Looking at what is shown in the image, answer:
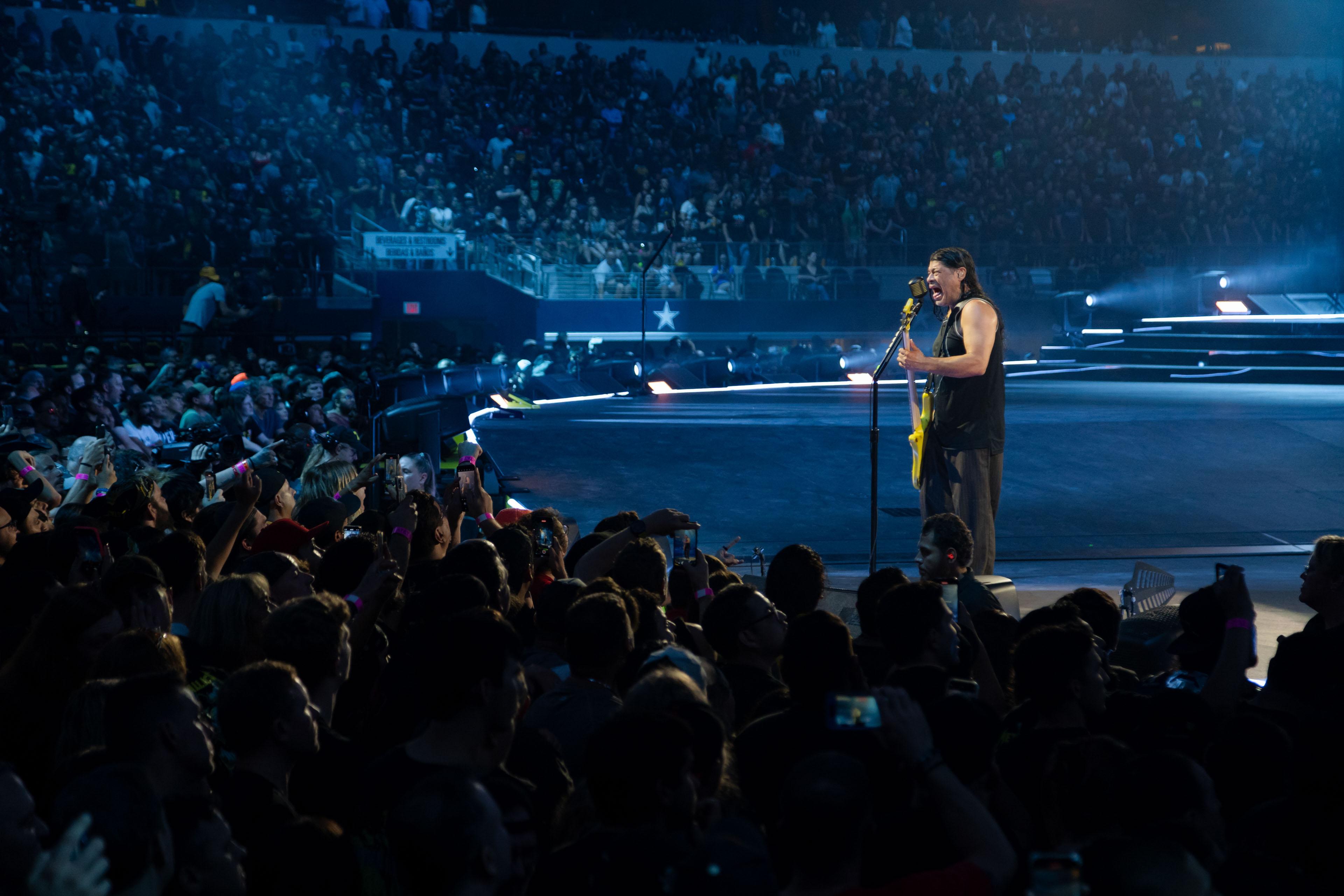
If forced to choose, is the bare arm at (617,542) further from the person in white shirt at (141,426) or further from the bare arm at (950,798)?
the person in white shirt at (141,426)

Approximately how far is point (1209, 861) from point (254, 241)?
19051 millimetres

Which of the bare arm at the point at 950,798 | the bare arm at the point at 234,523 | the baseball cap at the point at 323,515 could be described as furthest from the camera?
the baseball cap at the point at 323,515

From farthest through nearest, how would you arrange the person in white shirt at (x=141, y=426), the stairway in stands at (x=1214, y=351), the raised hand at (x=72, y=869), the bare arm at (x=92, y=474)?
the stairway in stands at (x=1214, y=351)
the person in white shirt at (x=141, y=426)
the bare arm at (x=92, y=474)
the raised hand at (x=72, y=869)

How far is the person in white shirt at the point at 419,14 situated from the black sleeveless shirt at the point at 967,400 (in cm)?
2276

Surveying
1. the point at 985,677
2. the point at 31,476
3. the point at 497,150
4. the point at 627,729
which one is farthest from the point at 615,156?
the point at 627,729

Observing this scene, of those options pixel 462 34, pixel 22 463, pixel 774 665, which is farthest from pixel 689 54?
pixel 774 665

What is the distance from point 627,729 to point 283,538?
10.0ft

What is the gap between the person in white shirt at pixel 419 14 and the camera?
25.8 meters

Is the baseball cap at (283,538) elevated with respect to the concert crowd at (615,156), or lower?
lower

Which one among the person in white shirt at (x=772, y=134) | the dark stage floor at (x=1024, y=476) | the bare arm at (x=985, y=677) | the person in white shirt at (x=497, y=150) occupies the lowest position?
the dark stage floor at (x=1024, y=476)

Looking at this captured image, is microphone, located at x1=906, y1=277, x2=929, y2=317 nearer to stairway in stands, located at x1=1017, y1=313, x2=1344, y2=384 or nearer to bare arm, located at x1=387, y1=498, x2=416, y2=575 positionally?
bare arm, located at x1=387, y1=498, x2=416, y2=575

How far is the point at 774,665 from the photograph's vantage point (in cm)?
324

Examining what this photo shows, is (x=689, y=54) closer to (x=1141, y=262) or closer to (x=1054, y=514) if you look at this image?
(x=1141, y=262)

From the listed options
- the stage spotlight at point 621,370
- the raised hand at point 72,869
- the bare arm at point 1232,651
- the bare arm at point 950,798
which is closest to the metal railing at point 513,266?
the stage spotlight at point 621,370
